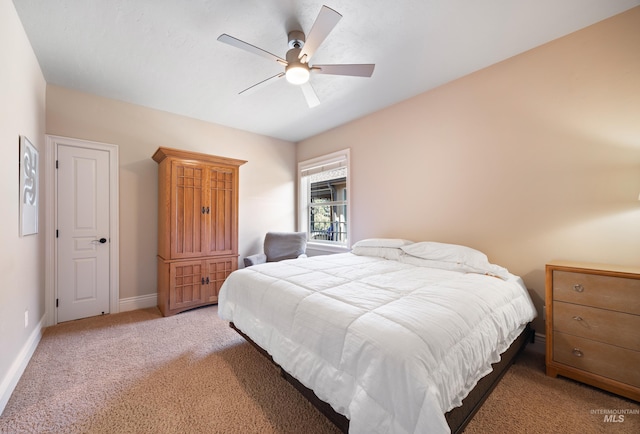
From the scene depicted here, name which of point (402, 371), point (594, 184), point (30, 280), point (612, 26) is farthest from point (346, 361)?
point (612, 26)

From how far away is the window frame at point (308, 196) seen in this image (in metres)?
4.06

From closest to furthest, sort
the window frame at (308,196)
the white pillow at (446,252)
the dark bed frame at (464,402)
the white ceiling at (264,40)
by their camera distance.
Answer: the dark bed frame at (464,402)
the white ceiling at (264,40)
the white pillow at (446,252)
the window frame at (308,196)

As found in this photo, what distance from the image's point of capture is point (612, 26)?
1.97 meters

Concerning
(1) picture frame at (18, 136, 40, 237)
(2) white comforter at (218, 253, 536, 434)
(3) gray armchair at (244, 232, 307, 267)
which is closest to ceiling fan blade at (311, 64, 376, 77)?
(2) white comforter at (218, 253, 536, 434)

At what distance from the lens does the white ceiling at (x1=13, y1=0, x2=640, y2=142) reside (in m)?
1.86

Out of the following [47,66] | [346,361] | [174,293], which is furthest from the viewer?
[174,293]

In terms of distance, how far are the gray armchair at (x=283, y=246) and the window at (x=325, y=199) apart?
613 mm

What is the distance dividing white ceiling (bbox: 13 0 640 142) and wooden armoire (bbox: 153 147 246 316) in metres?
0.92

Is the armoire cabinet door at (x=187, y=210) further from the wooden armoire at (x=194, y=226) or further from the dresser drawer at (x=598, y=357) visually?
the dresser drawer at (x=598, y=357)

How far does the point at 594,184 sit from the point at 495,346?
5.54ft

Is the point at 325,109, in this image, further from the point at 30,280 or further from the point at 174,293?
the point at 30,280

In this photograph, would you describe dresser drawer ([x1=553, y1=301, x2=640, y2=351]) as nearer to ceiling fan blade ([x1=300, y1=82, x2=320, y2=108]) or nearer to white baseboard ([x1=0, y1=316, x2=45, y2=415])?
ceiling fan blade ([x1=300, y1=82, x2=320, y2=108])

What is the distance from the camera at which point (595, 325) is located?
174 centimetres

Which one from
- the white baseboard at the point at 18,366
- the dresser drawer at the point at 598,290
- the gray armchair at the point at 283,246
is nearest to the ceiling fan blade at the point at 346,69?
the dresser drawer at the point at 598,290
